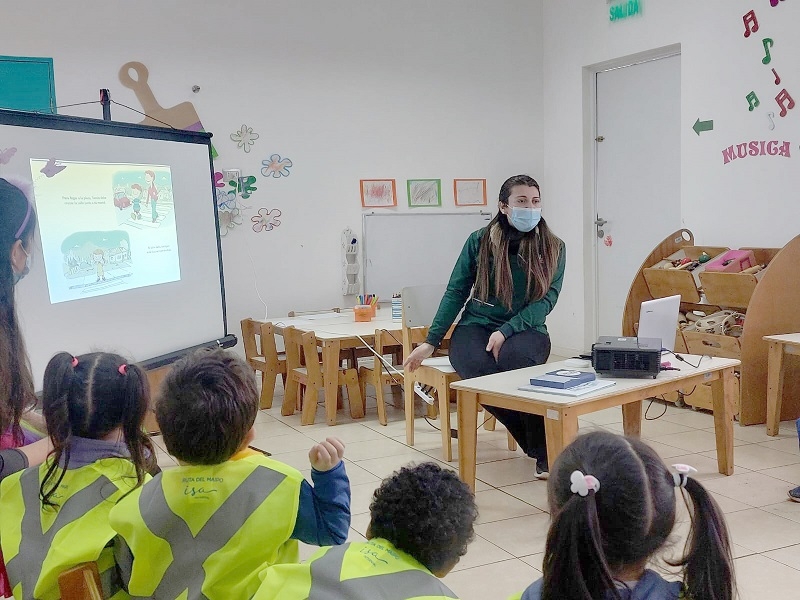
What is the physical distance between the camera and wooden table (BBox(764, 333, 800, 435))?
13.4 feet

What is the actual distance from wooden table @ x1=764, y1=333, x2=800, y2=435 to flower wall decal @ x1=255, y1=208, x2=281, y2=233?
335 cm

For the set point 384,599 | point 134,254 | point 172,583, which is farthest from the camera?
point 134,254

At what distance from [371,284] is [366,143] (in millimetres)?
1058

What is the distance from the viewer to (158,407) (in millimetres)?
1552

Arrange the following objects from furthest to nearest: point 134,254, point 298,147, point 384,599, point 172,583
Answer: point 298,147 < point 134,254 < point 172,583 < point 384,599

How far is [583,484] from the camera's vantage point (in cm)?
116

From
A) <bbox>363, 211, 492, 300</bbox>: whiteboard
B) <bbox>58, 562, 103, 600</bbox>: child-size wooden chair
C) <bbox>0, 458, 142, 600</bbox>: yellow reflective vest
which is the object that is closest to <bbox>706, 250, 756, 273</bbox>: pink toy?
<bbox>363, 211, 492, 300</bbox>: whiteboard

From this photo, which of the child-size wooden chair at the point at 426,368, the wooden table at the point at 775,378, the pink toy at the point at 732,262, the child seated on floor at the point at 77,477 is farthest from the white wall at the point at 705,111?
the child seated on floor at the point at 77,477

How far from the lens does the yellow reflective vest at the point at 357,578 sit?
A: 1.17 m

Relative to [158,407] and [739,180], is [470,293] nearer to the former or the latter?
[739,180]

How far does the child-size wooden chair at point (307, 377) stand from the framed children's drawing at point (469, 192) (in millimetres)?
2123

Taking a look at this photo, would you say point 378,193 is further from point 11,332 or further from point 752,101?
point 11,332

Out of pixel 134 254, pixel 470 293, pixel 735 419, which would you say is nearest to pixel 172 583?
pixel 134 254

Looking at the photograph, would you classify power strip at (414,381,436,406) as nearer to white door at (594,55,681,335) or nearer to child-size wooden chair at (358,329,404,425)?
child-size wooden chair at (358,329,404,425)
